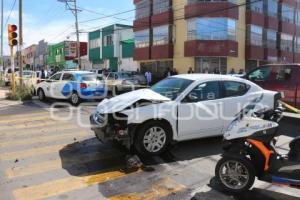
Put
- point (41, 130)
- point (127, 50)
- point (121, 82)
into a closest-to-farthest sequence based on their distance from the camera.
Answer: point (41, 130) < point (121, 82) < point (127, 50)

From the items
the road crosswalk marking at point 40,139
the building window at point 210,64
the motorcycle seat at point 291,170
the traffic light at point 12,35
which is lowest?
the road crosswalk marking at point 40,139

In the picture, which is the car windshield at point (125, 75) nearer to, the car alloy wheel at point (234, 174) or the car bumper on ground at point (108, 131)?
the car bumper on ground at point (108, 131)

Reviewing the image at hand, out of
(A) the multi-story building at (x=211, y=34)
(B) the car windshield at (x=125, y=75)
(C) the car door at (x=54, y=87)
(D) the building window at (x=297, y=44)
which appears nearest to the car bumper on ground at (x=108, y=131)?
(C) the car door at (x=54, y=87)

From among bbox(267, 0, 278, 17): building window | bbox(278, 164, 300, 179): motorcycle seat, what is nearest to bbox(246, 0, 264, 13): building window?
bbox(267, 0, 278, 17): building window

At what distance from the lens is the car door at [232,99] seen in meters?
8.27

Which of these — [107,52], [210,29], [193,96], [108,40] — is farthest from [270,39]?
[193,96]

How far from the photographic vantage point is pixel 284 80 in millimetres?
12859

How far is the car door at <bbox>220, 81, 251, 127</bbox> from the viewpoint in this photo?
8273 mm

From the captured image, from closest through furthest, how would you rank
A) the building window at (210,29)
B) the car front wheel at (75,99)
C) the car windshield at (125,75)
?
the car front wheel at (75,99) < the car windshield at (125,75) < the building window at (210,29)

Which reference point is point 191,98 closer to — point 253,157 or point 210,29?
point 253,157

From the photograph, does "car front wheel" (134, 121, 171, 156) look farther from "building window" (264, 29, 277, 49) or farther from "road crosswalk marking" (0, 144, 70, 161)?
"building window" (264, 29, 277, 49)

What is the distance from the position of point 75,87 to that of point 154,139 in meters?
9.45

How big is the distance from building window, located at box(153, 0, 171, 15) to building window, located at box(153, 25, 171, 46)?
1608 millimetres

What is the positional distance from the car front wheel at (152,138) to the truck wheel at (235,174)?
1.97 meters
